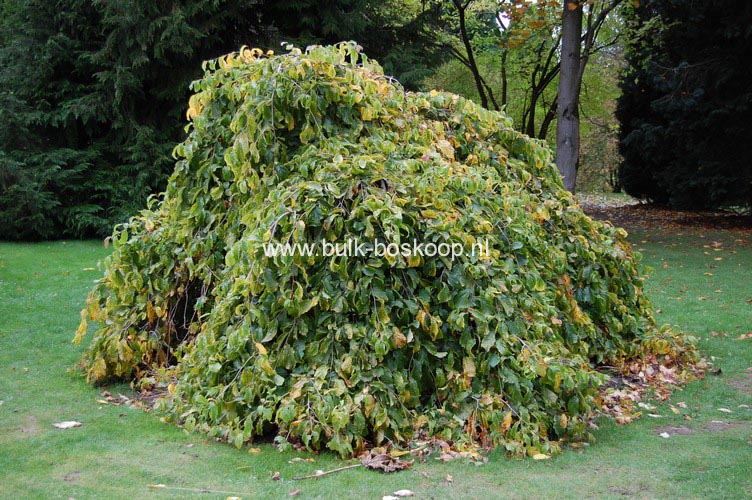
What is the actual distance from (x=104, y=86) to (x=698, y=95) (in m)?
10.3

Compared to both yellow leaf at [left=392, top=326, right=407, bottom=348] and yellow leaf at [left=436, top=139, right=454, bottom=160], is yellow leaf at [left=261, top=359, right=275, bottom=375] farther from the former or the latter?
yellow leaf at [left=436, top=139, right=454, bottom=160]

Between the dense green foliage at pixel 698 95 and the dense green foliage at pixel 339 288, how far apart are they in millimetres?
8598

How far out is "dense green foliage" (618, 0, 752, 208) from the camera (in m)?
11.7

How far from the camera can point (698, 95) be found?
11.9 metres

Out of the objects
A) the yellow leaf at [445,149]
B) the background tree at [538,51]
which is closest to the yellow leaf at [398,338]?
the yellow leaf at [445,149]

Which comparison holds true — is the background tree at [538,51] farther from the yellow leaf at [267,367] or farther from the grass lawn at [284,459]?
the yellow leaf at [267,367]

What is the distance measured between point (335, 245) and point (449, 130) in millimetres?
1959

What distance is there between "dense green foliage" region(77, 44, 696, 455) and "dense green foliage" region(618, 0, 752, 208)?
860 centimetres

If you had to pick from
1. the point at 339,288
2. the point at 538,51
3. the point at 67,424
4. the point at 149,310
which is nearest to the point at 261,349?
the point at 339,288

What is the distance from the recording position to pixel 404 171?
13.8 ft

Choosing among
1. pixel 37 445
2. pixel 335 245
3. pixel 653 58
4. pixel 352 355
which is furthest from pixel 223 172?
pixel 653 58

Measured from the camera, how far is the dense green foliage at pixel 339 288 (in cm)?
372

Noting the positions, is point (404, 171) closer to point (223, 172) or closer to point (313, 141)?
point (313, 141)

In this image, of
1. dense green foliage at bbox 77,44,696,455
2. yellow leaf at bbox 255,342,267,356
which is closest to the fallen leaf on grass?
dense green foliage at bbox 77,44,696,455
